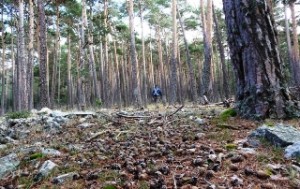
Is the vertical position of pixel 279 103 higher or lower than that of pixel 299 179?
higher

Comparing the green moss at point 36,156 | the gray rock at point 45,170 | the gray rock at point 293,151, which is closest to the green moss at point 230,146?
the gray rock at point 293,151

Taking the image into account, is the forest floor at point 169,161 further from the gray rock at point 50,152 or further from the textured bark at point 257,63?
the textured bark at point 257,63

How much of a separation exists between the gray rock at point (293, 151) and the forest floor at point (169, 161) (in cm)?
8

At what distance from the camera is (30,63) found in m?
21.9

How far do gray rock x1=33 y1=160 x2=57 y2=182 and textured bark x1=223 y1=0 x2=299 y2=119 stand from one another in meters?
3.03

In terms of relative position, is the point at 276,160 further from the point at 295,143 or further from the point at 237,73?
the point at 237,73

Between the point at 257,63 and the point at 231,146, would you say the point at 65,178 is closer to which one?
the point at 231,146

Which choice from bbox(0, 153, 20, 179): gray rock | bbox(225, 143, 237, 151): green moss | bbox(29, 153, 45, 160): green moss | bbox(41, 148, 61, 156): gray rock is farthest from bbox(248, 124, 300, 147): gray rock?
bbox(0, 153, 20, 179): gray rock

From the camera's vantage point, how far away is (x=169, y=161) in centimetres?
361

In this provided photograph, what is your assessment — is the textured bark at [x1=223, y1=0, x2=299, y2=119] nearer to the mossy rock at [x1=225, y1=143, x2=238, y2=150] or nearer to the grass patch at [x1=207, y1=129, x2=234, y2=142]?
the grass patch at [x1=207, y1=129, x2=234, y2=142]

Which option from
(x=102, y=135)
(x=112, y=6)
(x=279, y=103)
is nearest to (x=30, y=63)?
(x=112, y=6)

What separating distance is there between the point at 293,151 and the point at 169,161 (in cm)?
126

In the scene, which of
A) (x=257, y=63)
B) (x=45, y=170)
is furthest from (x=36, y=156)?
(x=257, y=63)

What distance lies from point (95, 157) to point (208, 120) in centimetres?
229
